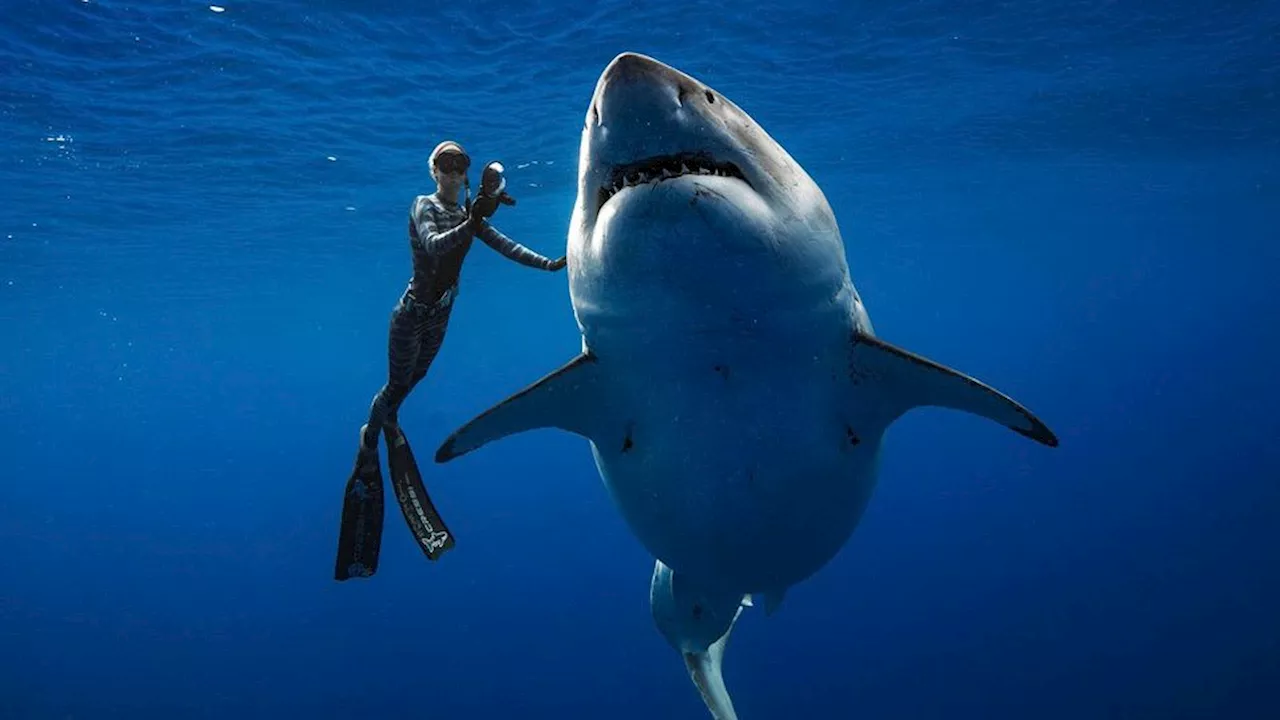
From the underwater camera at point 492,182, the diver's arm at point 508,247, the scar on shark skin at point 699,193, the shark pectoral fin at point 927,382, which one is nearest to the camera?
the scar on shark skin at point 699,193

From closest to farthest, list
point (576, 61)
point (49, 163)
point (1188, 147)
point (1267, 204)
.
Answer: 1. point (576, 61)
2. point (49, 163)
3. point (1188, 147)
4. point (1267, 204)

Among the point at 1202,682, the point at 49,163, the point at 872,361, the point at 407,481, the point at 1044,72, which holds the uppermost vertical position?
the point at 49,163

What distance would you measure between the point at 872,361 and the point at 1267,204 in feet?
182

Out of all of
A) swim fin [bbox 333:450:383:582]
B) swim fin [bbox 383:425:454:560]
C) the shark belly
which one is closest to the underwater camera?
the shark belly

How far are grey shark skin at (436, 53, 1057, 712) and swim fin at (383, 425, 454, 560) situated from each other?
2417mm

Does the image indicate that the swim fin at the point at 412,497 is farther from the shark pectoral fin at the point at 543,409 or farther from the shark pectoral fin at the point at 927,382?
the shark pectoral fin at the point at 927,382

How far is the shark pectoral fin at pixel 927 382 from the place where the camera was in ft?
11.5

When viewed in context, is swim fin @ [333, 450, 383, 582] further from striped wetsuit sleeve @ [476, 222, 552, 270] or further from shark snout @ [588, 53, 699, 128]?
shark snout @ [588, 53, 699, 128]

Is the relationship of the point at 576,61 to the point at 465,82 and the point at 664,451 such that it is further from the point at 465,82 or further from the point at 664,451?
the point at 664,451

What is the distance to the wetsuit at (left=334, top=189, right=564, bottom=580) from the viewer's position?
5.24 m

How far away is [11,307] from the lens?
3912 cm

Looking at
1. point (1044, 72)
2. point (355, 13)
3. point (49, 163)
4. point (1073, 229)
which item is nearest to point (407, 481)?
point (355, 13)

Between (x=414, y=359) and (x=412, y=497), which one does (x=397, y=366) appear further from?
(x=412, y=497)

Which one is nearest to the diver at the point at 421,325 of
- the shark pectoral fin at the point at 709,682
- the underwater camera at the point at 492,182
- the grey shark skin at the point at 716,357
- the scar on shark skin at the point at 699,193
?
the underwater camera at the point at 492,182
